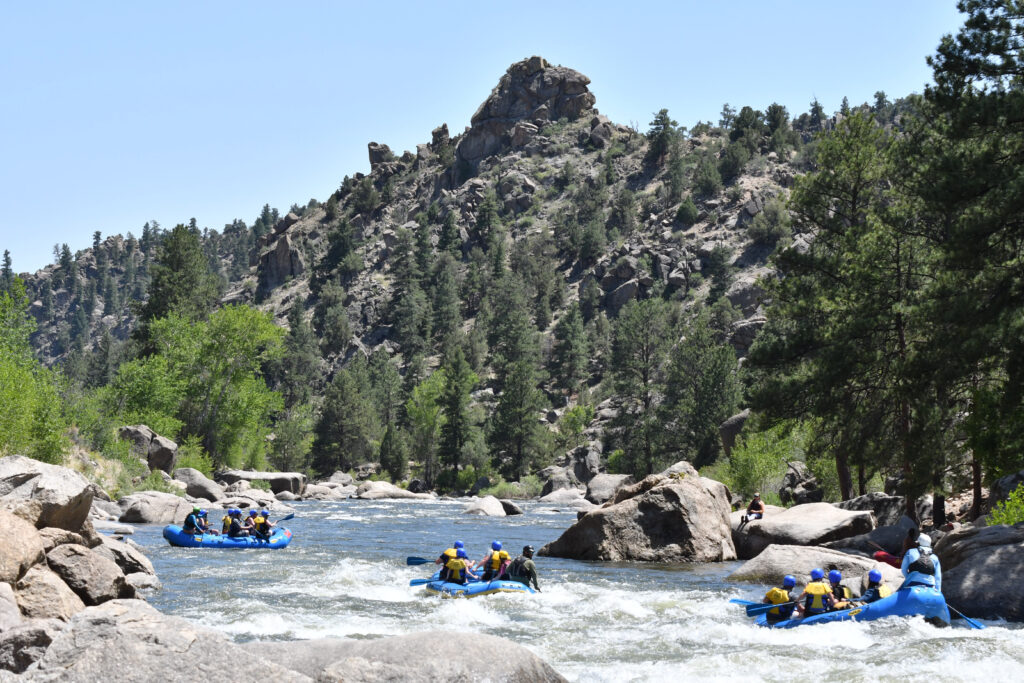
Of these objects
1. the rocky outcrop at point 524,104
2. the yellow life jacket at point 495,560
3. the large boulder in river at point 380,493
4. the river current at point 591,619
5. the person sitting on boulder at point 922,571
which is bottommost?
the large boulder in river at point 380,493

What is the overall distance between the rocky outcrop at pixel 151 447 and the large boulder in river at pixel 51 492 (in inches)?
1032

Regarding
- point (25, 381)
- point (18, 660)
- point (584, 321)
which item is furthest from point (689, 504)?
point (584, 321)

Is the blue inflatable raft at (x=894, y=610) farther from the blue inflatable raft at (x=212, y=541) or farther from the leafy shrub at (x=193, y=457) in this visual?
the leafy shrub at (x=193, y=457)

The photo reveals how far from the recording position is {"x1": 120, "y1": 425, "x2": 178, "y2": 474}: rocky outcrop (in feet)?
135

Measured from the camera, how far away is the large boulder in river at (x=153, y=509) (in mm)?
30125

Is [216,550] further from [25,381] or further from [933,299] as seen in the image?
[933,299]

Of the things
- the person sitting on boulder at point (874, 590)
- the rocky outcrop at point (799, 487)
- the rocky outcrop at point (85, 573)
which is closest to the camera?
the rocky outcrop at point (85, 573)

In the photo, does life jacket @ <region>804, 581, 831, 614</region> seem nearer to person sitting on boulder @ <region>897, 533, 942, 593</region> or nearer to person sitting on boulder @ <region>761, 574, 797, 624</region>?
person sitting on boulder @ <region>761, 574, 797, 624</region>

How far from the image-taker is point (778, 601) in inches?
573

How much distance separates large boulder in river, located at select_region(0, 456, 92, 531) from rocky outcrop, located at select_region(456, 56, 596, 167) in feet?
469

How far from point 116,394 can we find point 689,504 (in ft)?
123

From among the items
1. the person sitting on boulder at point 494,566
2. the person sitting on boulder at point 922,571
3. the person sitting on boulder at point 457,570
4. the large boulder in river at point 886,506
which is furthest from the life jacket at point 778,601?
the large boulder in river at point 886,506

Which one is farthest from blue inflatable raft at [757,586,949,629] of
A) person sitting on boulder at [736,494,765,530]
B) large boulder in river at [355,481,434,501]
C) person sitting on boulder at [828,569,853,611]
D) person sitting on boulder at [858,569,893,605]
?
large boulder in river at [355,481,434,501]

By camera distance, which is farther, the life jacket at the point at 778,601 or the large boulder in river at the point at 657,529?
the large boulder in river at the point at 657,529
